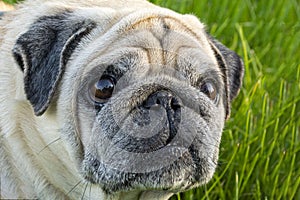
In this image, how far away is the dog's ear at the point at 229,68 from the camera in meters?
3.75

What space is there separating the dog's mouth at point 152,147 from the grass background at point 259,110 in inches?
27.4

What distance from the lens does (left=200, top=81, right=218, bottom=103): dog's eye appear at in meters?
Answer: 3.49

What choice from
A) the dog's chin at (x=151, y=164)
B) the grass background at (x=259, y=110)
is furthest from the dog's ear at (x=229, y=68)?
the dog's chin at (x=151, y=164)

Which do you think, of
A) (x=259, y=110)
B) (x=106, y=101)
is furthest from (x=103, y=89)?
(x=259, y=110)

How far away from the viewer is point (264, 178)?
4172 mm

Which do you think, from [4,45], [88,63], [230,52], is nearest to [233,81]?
[230,52]

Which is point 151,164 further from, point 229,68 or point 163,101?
point 229,68

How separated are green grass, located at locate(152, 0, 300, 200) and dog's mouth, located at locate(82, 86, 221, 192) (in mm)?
728

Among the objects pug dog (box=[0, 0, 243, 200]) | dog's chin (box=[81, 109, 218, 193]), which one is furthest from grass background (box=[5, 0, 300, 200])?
dog's chin (box=[81, 109, 218, 193])

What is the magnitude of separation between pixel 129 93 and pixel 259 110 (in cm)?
141

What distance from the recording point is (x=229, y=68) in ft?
12.5

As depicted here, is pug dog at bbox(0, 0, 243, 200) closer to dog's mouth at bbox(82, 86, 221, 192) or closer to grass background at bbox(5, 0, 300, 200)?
dog's mouth at bbox(82, 86, 221, 192)

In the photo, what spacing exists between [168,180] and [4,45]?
95cm

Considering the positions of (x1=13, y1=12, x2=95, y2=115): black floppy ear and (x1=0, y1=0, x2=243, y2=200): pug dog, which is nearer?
(x1=0, y1=0, x2=243, y2=200): pug dog
